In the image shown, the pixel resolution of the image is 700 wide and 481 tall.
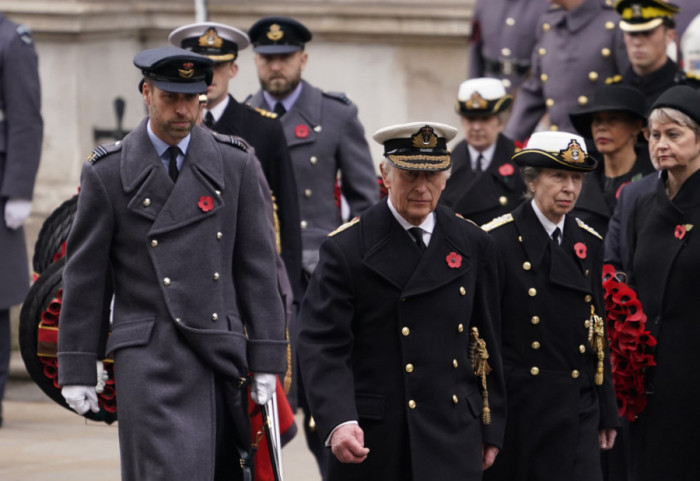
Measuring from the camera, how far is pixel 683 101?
8.19 m

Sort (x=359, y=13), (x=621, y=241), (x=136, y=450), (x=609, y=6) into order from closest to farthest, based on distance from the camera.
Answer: (x=136, y=450) < (x=621, y=241) < (x=609, y=6) < (x=359, y=13)

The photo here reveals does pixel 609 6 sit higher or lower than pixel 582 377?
higher

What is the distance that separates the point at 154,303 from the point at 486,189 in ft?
12.0

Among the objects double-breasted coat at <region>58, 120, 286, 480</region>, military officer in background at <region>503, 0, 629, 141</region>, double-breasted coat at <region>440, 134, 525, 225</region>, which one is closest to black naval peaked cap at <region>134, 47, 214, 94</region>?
double-breasted coat at <region>58, 120, 286, 480</region>

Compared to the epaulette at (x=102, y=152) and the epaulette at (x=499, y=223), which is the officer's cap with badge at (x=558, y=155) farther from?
the epaulette at (x=102, y=152)

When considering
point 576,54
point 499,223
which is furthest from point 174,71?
point 576,54

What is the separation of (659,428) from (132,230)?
2.57 meters

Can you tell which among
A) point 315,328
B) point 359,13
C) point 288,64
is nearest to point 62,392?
point 315,328

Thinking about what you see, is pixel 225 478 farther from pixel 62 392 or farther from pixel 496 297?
pixel 496 297

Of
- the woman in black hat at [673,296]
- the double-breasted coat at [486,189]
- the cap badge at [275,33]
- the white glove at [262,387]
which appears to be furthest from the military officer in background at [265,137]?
the white glove at [262,387]

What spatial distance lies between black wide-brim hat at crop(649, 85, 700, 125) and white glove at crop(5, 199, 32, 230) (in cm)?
417

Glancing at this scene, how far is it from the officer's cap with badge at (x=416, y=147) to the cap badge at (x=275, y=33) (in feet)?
9.03

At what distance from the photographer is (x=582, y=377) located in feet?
25.3

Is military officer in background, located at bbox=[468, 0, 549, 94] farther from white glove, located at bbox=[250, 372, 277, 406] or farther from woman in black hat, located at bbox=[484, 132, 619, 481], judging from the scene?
white glove, located at bbox=[250, 372, 277, 406]
